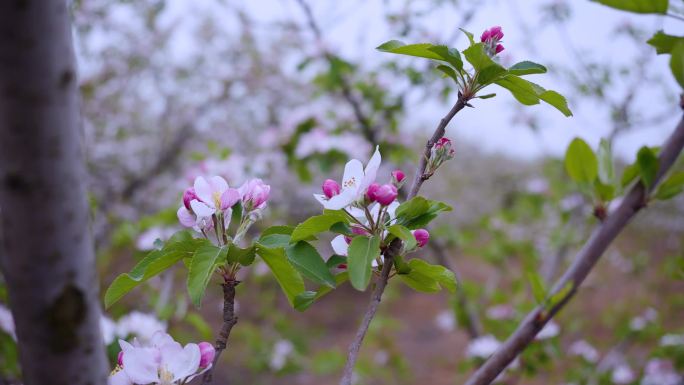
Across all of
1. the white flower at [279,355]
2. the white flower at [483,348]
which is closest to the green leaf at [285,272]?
the white flower at [483,348]

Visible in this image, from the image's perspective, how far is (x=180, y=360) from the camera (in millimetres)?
569

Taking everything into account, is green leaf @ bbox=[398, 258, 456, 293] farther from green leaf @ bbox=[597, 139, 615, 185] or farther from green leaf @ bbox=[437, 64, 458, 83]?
green leaf @ bbox=[597, 139, 615, 185]

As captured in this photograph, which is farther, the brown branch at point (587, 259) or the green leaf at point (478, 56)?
the brown branch at point (587, 259)

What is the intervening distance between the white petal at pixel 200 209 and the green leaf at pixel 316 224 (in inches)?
4.4

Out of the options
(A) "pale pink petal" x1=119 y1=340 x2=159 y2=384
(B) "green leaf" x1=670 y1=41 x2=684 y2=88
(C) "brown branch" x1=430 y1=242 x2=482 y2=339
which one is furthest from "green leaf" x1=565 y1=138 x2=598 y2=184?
(C) "brown branch" x1=430 y1=242 x2=482 y2=339

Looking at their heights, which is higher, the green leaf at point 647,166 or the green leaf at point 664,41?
the green leaf at point 664,41

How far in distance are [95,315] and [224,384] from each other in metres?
3.87

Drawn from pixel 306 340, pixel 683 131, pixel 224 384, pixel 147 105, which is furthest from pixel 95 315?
pixel 147 105

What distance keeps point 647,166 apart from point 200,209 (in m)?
0.62

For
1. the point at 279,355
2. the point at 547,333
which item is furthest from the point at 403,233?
the point at 279,355

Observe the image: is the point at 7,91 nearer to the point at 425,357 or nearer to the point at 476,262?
the point at 425,357

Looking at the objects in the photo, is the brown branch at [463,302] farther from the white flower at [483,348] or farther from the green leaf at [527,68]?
the green leaf at [527,68]

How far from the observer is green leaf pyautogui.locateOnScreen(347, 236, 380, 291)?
19.9 inches

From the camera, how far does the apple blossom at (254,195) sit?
0.63m
